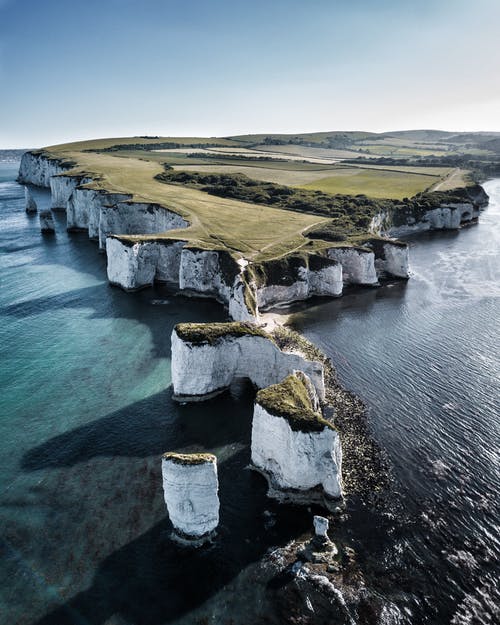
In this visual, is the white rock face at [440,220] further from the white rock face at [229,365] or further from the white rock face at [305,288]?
the white rock face at [229,365]

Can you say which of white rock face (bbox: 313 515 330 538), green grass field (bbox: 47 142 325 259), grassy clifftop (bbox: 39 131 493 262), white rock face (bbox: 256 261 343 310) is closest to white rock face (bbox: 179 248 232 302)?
grassy clifftop (bbox: 39 131 493 262)

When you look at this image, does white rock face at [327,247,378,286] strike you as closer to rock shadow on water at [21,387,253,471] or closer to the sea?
the sea

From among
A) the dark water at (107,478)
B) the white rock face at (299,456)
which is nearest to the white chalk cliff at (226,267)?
the dark water at (107,478)

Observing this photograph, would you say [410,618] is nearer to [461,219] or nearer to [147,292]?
[147,292]

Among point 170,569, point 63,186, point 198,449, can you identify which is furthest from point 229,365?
point 63,186

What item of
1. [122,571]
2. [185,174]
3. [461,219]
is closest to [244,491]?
[122,571]

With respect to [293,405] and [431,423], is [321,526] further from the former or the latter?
[431,423]

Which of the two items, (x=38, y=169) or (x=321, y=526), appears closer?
(x=321, y=526)
